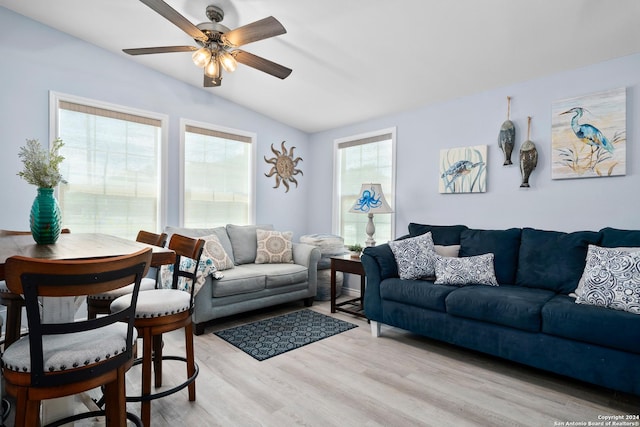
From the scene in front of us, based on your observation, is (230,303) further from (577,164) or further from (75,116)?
(577,164)

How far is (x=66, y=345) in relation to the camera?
126 centimetres

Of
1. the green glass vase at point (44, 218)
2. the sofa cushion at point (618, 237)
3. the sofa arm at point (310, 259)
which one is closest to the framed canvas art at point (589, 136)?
the sofa cushion at point (618, 237)

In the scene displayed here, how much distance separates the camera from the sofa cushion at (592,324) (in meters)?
1.97

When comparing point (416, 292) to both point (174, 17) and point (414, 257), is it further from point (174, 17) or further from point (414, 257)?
point (174, 17)

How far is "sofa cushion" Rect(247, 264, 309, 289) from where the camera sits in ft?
12.1

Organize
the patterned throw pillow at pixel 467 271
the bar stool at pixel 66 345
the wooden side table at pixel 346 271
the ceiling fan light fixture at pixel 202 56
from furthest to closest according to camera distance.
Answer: the wooden side table at pixel 346 271 → the patterned throw pillow at pixel 467 271 → the ceiling fan light fixture at pixel 202 56 → the bar stool at pixel 66 345

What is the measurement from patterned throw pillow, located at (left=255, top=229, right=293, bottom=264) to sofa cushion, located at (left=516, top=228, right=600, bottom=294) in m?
2.49

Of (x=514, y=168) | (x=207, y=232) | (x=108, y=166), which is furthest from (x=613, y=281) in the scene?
(x=108, y=166)

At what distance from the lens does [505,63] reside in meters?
3.02

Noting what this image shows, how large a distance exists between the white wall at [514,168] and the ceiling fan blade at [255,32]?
2309 millimetres

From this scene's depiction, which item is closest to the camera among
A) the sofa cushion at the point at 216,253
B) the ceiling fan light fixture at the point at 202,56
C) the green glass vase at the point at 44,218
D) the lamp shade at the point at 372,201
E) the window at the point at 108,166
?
the green glass vase at the point at 44,218

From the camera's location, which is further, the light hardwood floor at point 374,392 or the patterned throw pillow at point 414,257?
the patterned throw pillow at point 414,257

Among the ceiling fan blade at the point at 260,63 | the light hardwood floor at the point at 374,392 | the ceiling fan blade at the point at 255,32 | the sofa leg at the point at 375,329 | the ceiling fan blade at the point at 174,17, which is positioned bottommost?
the light hardwood floor at the point at 374,392

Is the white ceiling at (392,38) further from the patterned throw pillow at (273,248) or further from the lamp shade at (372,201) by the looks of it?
the patterned throw pillow at (273,248)
